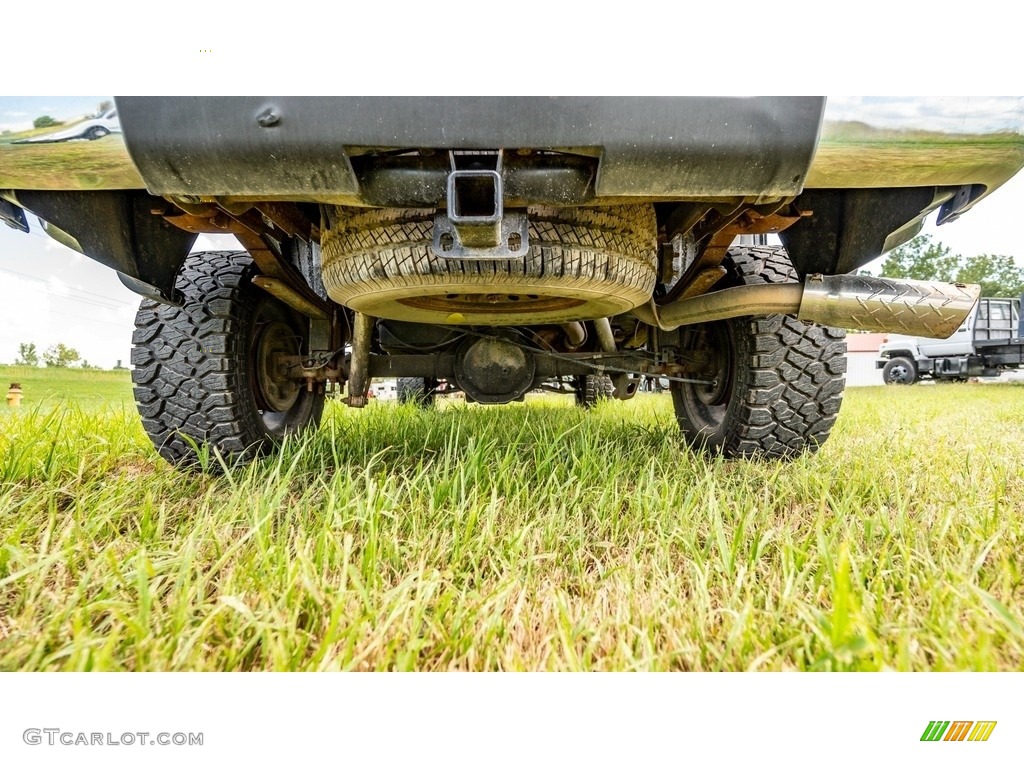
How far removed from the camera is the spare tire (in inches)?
29.2

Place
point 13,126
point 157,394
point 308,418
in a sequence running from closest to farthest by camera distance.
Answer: point 13,126 → point 157,394 → point 308,418

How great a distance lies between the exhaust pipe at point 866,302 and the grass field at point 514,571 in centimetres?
31

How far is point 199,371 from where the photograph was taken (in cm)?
108

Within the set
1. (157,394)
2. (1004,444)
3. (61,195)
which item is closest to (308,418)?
(157,394)

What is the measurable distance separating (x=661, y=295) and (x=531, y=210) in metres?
0.69

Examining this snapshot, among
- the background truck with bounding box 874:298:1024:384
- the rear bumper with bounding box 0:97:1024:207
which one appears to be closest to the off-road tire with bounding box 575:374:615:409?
the background truck with bounding box 874:298:1024:384

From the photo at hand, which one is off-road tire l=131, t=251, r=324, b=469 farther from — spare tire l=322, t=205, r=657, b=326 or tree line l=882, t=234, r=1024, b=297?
tree line l=882, t=234, r=1024, b=297

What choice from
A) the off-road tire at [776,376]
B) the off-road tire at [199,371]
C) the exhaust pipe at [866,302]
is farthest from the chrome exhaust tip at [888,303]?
the off-road tire at [199,371]

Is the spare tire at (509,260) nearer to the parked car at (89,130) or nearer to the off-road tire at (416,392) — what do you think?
the parked car at (89,130)
